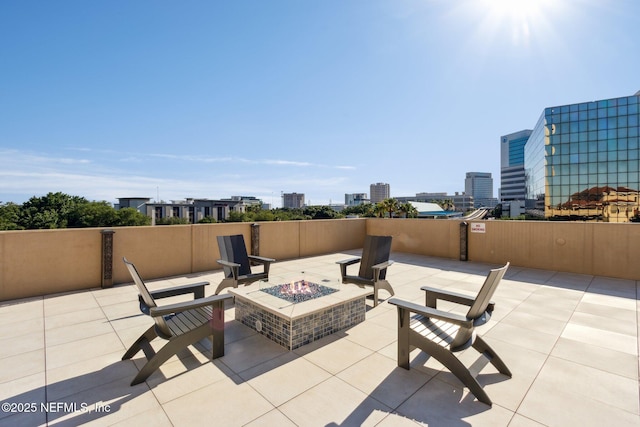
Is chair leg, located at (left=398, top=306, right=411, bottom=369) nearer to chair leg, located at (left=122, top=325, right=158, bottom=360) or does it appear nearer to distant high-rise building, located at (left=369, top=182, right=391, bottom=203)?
chair leg, located at (left=122, top=325, right=158, bottom=360)

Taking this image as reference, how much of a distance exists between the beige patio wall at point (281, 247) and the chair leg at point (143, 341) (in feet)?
11.4

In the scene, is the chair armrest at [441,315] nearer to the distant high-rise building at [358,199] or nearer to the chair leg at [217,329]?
the chair leg at [217,329]

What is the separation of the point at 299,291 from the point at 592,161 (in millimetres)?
43396

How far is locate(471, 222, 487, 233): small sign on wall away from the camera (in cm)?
772

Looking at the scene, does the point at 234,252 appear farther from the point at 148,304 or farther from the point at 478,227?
the point at 478,227

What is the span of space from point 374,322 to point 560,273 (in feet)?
17.8

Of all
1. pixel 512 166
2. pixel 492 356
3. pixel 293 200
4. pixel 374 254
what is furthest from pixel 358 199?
pixel 492 356

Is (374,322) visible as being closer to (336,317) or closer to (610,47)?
(336,317)

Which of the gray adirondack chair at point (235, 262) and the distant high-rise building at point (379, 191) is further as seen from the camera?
the distant high-rise building at point (379, 191)

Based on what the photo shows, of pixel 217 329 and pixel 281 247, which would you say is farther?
pixel 281 247

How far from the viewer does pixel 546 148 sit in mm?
36625

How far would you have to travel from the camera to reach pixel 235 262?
15.6ft

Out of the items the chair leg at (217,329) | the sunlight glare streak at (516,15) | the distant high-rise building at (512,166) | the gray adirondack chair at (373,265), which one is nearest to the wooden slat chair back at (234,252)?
the gray adirondack chair at (373,265)

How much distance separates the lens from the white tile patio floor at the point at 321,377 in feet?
6.29
